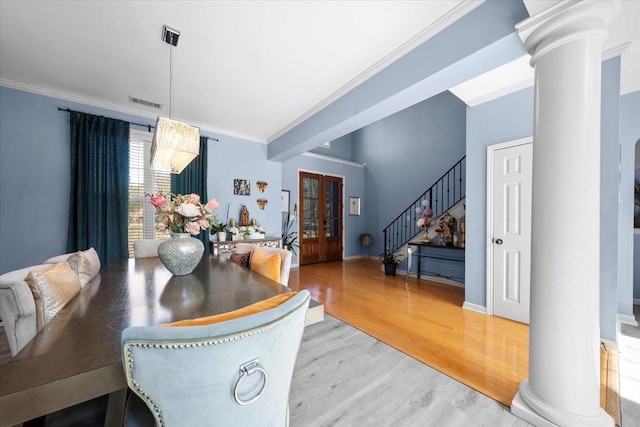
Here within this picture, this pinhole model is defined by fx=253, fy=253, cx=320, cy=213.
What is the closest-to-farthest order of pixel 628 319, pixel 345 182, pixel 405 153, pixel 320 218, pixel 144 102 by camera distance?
pixel 628 319
pixel 144 102
pixel 405 153
pixel 320 218
pixel 345 182

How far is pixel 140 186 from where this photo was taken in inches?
145

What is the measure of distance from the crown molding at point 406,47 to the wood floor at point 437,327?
102 inches

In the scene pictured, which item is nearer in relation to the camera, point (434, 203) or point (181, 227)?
point (181, 227)

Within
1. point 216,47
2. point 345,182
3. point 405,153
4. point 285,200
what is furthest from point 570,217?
point 345,182

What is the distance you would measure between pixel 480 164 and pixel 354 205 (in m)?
4.15

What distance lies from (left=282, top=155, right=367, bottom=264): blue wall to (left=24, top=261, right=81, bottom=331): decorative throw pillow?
15.4 feet

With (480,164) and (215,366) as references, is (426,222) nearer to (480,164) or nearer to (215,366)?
(480,164)

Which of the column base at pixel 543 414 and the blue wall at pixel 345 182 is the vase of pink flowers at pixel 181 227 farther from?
the blue wall at pixel 345 182

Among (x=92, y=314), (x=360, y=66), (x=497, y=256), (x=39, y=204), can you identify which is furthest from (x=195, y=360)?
(x=39, y=204)

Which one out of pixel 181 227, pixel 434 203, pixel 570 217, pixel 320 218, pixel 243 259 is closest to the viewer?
pixel 570 217

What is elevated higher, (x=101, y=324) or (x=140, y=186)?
(x=140, y=186)

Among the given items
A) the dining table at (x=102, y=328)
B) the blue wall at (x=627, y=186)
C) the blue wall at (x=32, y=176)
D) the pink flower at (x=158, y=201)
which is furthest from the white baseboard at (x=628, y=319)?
the blue wall at (x=32, y=176)

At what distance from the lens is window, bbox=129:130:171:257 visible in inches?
143

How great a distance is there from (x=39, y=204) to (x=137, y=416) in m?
3.63
